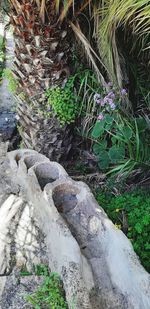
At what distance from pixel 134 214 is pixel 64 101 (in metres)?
1.31

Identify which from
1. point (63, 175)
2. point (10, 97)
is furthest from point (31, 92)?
point (10, 97)

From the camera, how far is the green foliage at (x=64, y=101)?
426 cm

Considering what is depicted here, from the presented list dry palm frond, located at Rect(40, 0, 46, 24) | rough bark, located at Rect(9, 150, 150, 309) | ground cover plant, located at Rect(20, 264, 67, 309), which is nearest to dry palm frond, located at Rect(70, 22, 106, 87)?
dry palm frond, located at Rect(40, 0, 46, 24)

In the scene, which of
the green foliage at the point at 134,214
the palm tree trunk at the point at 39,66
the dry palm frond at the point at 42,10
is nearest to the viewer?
the green foliage at the point at 134,214

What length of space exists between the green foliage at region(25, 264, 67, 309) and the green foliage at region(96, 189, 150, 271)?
3.40 feet

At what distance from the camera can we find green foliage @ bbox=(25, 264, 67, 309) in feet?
7.97

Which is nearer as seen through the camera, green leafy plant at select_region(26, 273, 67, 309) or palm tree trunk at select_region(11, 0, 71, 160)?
green leafy plant at select_region(26, 273, 67, 309)

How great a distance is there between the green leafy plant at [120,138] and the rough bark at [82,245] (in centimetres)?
89

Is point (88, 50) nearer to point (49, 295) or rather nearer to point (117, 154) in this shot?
point (117, 154)

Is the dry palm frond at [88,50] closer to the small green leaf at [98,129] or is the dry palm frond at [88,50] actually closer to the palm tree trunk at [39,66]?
the palm tree trunk at [39,66]

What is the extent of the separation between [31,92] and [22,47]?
0.44 m

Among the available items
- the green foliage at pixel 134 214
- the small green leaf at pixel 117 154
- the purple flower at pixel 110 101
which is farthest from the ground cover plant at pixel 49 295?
the purple flower at pixel 110 101

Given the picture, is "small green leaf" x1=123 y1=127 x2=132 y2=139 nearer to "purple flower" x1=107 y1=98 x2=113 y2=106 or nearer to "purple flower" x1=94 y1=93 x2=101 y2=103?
"purple flower" x1=107 y1=98 x2=113 y2=106

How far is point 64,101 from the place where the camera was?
430 centimetres
